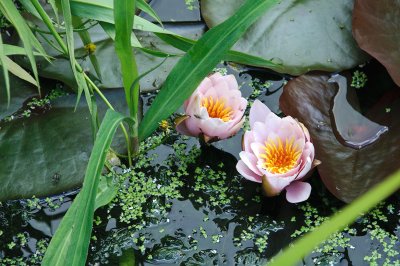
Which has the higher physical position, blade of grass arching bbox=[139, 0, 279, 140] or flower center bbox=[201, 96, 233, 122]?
blade of grass arching bbox=[139, 0, 279, 140]

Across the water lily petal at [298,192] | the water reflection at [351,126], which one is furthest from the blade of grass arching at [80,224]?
the water reflection at [351,126]

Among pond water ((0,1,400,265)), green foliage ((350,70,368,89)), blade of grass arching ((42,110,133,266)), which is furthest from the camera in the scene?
green foliage ((350,70,368,89))

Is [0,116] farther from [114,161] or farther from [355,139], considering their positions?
[355,139]

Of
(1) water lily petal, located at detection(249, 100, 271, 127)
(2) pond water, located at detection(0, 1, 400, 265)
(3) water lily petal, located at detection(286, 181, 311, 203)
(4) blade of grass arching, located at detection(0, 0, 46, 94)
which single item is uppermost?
(4) blade of grass arching, located at detection(0, 0, 46, 94)

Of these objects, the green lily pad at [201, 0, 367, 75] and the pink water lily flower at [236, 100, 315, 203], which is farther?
the green lily pad at [201, 0, 367, 75]

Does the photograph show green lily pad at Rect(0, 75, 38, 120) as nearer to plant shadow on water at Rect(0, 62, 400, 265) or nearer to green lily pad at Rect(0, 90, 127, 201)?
green lily pad at Rect(0, 90, 127, 201)

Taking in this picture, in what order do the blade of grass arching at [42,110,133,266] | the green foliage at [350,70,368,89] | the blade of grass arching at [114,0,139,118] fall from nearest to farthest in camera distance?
the blade of grass arching at [42,110,133,266]
the blade of grass arching at [114,0,139,118]
the green foliage at [350,70,368,89]

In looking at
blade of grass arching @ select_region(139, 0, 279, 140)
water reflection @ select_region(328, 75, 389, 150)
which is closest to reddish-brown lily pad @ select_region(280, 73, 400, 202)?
water reflection @ select_region(328, 75, 389, 150)
